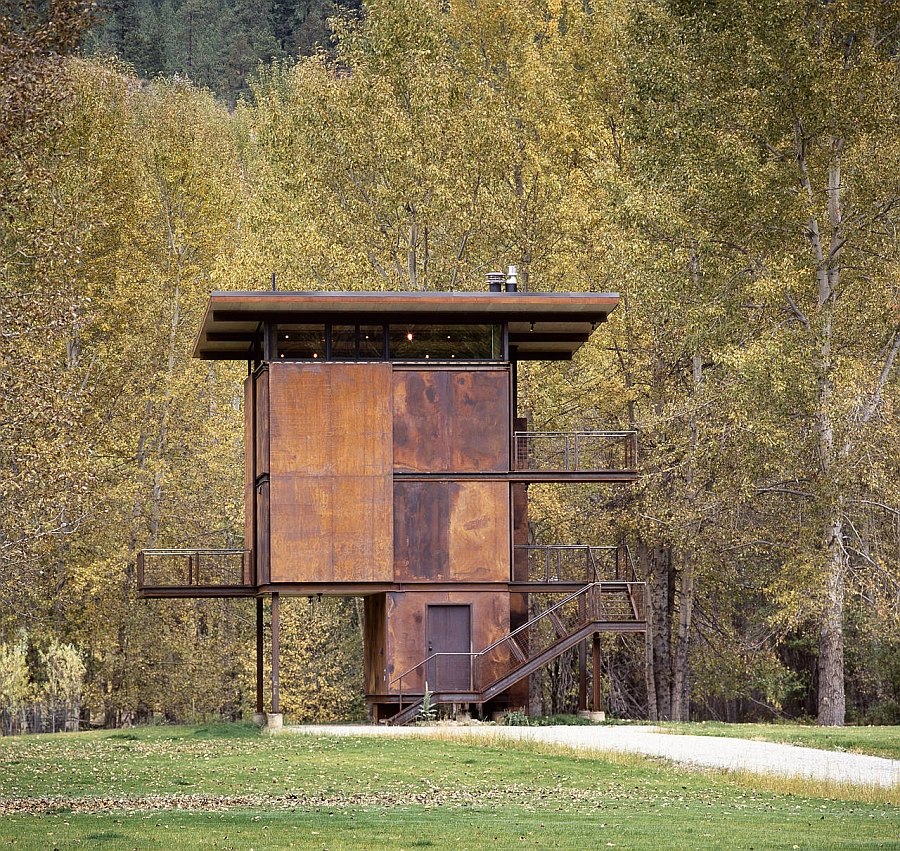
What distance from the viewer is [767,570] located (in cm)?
4034

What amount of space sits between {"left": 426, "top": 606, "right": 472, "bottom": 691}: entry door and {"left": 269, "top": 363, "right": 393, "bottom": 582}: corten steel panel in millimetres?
1469

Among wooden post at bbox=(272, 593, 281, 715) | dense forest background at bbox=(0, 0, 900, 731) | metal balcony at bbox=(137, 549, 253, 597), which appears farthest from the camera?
dense forest background at bbox=(0, 0, 900, 731)

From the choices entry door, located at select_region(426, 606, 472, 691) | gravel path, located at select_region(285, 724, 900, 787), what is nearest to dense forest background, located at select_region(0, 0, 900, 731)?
gravel path, located at select_region(285, 724, 900, 787)

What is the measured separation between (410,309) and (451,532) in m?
4.64

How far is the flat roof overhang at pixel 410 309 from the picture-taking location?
3145cm

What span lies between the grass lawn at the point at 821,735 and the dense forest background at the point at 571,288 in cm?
276

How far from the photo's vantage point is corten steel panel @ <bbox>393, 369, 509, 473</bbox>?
1302 inches

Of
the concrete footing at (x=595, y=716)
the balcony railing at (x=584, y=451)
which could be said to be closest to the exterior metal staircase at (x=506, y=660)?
the concrete footing at (x=595, y=716)

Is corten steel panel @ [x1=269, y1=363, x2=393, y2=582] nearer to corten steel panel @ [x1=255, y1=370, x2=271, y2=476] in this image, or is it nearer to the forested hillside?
corten steel panel @ [x1=255, y1=370, x2=271, y2=476]

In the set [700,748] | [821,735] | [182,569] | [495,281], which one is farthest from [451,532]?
[182,569]

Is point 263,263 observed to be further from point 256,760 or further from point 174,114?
point 256,760

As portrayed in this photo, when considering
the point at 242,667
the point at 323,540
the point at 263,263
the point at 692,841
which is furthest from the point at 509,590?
the point at 692,841

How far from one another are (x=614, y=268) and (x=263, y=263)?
9.01 meters

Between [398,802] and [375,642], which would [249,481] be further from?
[398,802]
